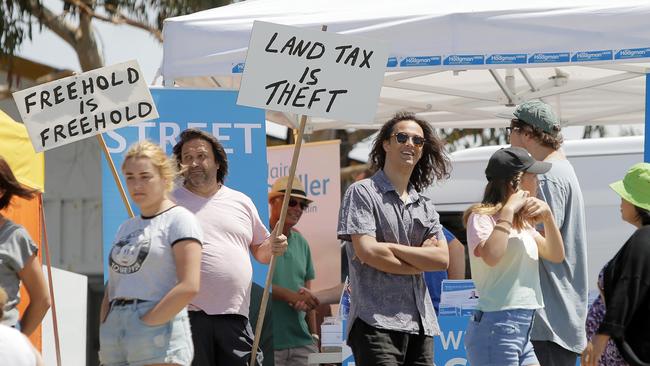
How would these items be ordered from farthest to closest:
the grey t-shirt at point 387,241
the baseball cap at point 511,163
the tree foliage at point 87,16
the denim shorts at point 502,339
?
the tree foliage at point 87,16 < the baseball cap at point 511,163 < the grey t-shirt at point 387,241 < the denim shorts at point 502,339

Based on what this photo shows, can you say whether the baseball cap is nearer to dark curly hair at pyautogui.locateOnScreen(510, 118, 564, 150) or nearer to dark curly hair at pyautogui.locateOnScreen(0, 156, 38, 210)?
dark curly hair at pyautogui.locateOnScreen(510, 118, 564, 150)

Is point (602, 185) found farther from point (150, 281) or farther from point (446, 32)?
point (150, 281)

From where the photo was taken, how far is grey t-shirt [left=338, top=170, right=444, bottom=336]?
5730mm

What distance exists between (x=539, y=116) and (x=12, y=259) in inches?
99.1

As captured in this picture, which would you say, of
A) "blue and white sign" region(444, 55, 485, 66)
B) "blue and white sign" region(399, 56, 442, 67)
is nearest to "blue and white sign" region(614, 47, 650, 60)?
"blue and white sign" region(444, 55, 485, 66)

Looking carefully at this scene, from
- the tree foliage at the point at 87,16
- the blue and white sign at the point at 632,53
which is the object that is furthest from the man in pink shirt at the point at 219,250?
the tree foliage at the point at 87,16

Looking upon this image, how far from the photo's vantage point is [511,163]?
5.85 metres

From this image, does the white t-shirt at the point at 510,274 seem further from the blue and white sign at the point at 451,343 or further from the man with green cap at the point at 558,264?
the blue and white sign at the point at 451,343

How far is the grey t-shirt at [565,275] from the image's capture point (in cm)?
605

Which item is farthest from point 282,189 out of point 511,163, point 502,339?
point 502,339

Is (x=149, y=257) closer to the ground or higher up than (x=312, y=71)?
closer to the ground

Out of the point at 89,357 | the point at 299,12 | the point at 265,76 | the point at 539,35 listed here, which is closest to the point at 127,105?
the point at 265,76

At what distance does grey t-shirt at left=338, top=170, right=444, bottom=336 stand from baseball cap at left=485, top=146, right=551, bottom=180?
1.23ft

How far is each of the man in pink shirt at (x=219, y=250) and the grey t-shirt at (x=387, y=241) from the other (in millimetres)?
512
